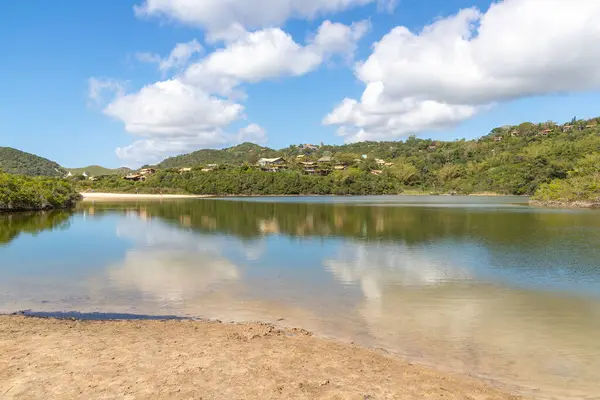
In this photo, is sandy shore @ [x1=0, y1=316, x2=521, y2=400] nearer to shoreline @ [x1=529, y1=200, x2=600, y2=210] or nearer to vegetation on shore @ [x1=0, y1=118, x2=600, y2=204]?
shoreline @ [x1=529, y1=200, x2=600, y2=210]

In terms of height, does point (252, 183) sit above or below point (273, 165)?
below

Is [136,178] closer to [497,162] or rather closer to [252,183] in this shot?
[252,183]

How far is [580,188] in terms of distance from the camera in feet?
184

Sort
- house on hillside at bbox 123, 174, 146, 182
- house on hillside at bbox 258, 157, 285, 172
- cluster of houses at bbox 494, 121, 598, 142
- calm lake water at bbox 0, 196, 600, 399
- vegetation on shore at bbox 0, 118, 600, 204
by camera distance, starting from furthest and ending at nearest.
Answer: cluster of houses at bbox 494, 121, 598, 142 → house on hillside at bbox 258, 157, 285, 172 → house on hillside at bbox 123, 174, 146, 182 → vegetation on shore at bbox 0, 118, 600, 204 → calm lake water at bbox 0, 196, 600, 399

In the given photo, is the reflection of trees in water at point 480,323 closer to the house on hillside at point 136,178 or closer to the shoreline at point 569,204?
the shoreline at point 569,204

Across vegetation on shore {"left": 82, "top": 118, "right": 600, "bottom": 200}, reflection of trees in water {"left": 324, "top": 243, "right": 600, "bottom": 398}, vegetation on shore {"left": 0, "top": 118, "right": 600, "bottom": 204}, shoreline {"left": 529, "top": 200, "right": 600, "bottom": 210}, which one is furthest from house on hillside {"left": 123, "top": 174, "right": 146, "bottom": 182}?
reflection of trees in water {"left": 324, "top": 243, "right": 600, "bottom": 398}

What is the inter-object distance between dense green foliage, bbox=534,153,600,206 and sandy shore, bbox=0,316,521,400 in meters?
59.3

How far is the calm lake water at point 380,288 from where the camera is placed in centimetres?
801

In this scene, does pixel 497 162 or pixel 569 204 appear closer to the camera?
pixel 569 204

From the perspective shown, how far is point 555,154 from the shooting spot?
108438 millimetres

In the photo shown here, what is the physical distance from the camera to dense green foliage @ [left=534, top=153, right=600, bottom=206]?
54625mm

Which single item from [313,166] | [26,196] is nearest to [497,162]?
[313,166]

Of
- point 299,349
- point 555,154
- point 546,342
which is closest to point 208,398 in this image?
point 299,349

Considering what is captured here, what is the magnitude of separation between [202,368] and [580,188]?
207 feet
